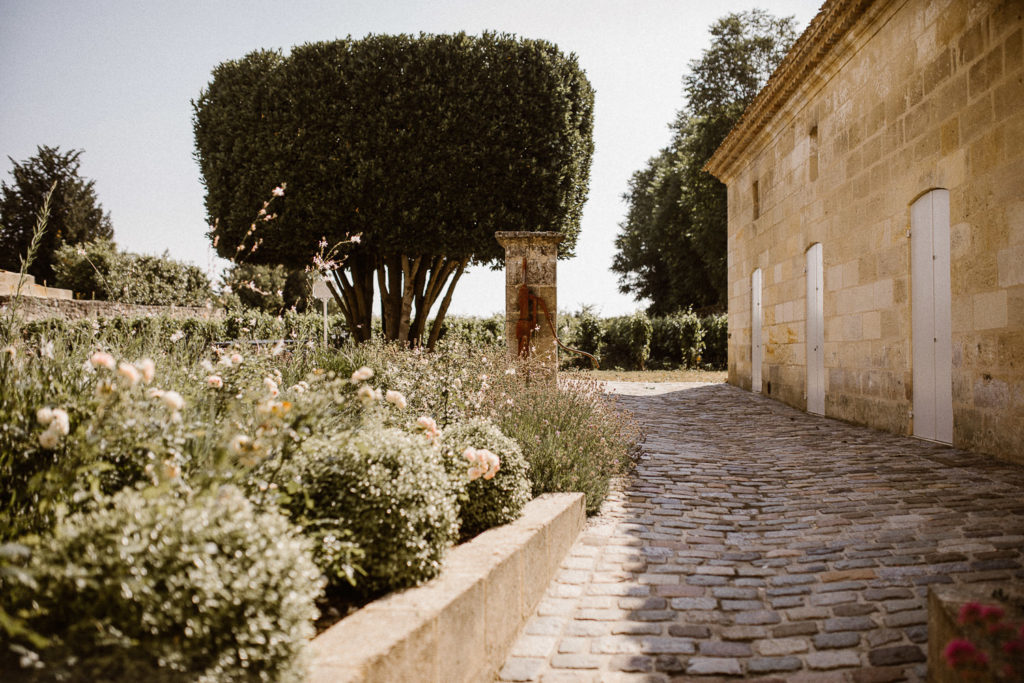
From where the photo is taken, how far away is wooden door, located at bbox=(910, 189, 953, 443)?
660 centimetres

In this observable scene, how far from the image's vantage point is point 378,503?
2486mm

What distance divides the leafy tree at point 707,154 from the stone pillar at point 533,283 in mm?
17012

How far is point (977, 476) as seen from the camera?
16.9 feet

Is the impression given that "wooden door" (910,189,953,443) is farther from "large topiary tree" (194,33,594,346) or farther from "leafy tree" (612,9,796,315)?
"leafy tree" (612,9,796,315)

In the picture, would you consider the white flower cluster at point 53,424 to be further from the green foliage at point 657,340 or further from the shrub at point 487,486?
the green foliage at point 657,340

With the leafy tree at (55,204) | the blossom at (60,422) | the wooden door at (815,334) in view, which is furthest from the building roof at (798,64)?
the leafy tree at (55,204)

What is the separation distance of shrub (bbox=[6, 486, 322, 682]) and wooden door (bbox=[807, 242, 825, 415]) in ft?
30.8

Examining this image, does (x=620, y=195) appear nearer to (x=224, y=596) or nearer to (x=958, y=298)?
(x=958, y=298)

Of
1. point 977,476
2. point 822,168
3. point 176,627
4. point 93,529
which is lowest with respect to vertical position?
point 977,476

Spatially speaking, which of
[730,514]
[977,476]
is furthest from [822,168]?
[730,514]

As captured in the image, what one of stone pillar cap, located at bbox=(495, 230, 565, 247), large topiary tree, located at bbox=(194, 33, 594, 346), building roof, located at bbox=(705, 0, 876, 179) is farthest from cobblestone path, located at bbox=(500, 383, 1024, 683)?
large topiary tree, located at bbox=(194, 33, 594, 346)

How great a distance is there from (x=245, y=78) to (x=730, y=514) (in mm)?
15228

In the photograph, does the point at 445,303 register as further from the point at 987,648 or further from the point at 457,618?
the point at 987,648

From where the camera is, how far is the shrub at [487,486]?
332cm
